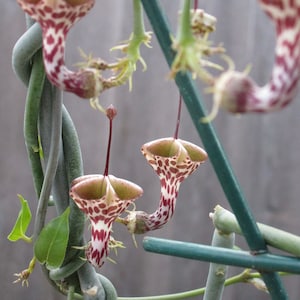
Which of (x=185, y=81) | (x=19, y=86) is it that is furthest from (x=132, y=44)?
(x=19, y=86)

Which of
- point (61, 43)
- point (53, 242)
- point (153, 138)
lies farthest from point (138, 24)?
point (153, 138)

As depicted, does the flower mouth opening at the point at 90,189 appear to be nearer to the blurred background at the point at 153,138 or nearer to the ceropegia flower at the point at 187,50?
the ceropegia flower at the point at 187,50

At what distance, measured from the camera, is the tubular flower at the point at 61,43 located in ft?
0.77

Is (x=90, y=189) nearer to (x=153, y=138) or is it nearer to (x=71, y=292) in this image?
(x=71, y=292)

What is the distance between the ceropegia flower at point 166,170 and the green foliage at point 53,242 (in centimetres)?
4

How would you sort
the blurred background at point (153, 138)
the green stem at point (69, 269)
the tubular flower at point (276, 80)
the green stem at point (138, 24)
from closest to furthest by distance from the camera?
the tubular flower at point (276, 80) → the green stem at point (138, 24) → the green stem at point (69, 269) → the blurred background at point (153, 138)

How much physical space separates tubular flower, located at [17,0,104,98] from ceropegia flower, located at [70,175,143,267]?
11cm

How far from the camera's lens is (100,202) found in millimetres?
331

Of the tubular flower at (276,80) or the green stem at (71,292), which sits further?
the green stem at (71,292)

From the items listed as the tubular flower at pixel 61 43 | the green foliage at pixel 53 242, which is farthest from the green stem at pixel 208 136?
the green foliage at pixel 53 242

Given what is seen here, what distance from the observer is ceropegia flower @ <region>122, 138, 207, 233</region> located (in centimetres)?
37

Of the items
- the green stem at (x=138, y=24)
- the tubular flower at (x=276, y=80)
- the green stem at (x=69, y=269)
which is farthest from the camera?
the green stem at (x=69, y=269)

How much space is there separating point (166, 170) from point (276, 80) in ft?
0.68

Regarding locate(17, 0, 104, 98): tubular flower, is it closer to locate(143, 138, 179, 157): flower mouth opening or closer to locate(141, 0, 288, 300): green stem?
locate(141, 0, 288, 300): green stem
